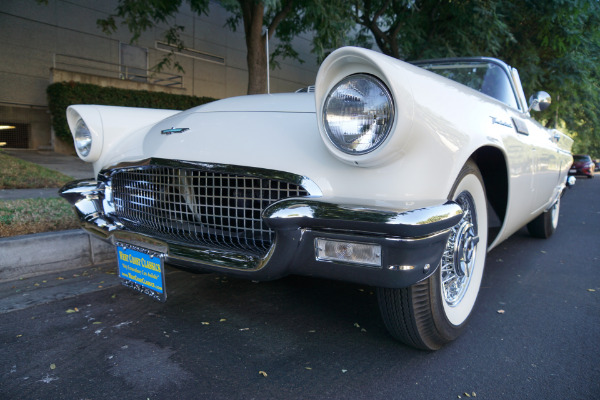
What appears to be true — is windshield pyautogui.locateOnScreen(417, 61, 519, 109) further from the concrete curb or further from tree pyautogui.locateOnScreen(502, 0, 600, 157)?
tree pyautogui.locateOnScreen(502, 0, 600, 157)

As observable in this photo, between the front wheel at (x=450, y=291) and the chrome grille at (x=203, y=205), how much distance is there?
0.59 metres

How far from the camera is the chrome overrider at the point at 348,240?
144 centimetres

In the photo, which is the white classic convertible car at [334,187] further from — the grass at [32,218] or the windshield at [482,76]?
the grass at [32,218]

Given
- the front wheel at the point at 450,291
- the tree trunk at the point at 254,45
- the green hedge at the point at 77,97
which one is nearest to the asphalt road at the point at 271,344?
the front wheel at the point at 450,291

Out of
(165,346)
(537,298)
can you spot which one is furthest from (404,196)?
(537,298)

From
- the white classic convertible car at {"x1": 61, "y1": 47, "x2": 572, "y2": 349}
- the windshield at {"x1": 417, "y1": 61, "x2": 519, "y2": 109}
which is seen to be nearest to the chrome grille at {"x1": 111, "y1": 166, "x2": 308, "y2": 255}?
the white classic convertible car at {"x1": 61, "y1": 47, "x2": 572, "y2": 349}

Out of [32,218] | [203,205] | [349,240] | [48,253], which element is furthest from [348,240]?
[32,218]

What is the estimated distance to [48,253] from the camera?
3053 millimetres

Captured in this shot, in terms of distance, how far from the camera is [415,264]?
1490 mm

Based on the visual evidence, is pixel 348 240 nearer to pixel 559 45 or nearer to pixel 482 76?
pixel 482 76

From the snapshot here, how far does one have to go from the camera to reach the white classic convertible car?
1.53 m

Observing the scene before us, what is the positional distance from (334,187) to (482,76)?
2149 millimetres

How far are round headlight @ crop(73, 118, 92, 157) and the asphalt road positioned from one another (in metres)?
0.85

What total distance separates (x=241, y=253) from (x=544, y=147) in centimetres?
256
